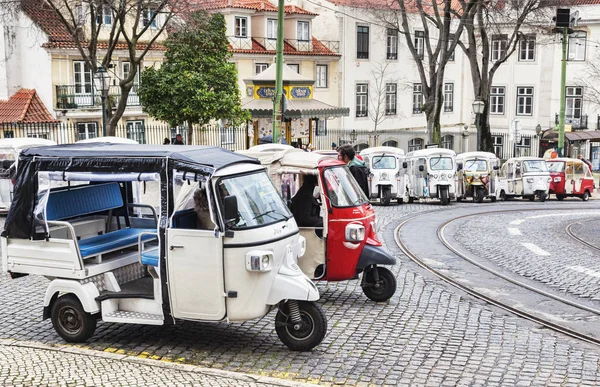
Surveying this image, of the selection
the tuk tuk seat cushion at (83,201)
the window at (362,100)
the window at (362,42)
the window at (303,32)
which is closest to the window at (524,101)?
the window at (362,100)

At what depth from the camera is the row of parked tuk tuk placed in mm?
27609

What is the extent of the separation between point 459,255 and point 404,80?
37.2 meters

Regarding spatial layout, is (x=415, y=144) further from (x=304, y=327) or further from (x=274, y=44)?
(x=304, y=327)

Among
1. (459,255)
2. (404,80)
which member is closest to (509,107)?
(404,80)

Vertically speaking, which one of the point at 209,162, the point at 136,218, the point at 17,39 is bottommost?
the point at 136,218

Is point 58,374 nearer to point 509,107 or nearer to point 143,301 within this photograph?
point 143,301

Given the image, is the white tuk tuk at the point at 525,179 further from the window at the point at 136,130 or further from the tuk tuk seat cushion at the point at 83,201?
the tuk tuk seat cushion at the point at 83,201

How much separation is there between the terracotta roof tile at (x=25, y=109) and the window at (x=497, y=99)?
3149cm

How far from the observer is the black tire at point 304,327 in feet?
29.3

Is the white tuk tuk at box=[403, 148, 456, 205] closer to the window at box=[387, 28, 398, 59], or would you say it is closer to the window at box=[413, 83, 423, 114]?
the window at box=[387, 28, 398, 59]

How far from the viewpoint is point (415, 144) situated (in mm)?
52781

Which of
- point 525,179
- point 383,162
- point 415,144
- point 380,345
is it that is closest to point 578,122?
point 415,144

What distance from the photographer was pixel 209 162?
29.2 ft

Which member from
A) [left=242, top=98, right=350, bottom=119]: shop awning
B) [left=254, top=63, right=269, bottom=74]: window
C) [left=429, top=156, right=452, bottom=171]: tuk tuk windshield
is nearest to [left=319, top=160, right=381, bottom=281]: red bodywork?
[left=429, top=156, right=452, bottom=171]: tuk tuk windshield
